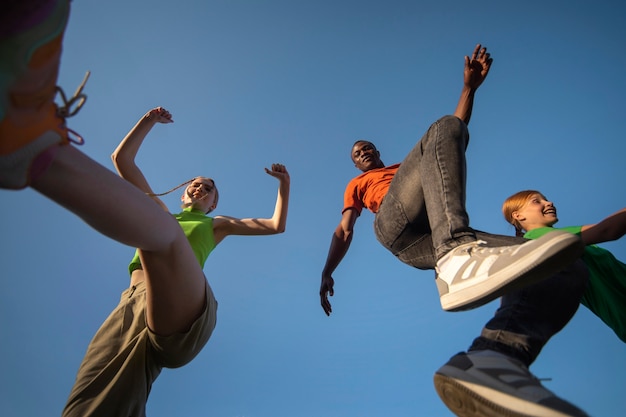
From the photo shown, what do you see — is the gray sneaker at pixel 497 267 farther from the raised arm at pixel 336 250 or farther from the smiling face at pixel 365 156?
the smiling face at pixel 365 156

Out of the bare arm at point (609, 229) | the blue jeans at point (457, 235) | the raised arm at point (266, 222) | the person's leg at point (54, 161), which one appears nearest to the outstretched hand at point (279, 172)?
the raised arm at point (266, 222)

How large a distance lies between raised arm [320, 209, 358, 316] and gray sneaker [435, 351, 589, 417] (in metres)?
1.77

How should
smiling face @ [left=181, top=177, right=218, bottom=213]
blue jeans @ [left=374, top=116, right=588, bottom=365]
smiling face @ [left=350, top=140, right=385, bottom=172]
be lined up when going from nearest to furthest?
blue jeans @ [left=374, top=116, right=588, bottom=365] < smiling face @ [left=181, top=177, right=218, bottom=213] < smiling face @ [left=350, top=140, right=385, bottom=172]

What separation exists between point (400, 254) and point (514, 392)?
4.48 feet

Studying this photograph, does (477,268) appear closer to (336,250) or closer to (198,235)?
(336,250)

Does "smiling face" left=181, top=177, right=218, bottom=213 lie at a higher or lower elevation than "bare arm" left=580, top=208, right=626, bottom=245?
higher

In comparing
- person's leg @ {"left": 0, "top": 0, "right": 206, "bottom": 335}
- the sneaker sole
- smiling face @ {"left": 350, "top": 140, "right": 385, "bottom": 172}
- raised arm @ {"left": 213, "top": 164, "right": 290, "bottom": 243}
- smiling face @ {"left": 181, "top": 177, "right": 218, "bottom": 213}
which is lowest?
the sneaker sole

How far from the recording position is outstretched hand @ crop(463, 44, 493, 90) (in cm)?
276

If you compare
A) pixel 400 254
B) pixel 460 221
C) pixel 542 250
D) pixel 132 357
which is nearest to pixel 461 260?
pixel 460 221

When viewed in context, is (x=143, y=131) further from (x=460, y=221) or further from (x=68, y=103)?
(x=460, y=221)

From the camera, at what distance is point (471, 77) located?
2762 mm

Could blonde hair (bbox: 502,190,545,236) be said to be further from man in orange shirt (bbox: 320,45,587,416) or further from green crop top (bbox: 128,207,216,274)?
green crop top (bbox: 128,207,216,274)

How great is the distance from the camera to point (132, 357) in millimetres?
2139

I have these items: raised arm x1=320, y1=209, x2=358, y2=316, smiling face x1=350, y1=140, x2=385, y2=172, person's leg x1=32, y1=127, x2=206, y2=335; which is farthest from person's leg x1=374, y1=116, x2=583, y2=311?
smiling face x1=350, y1=140, x2=385, y2=172
